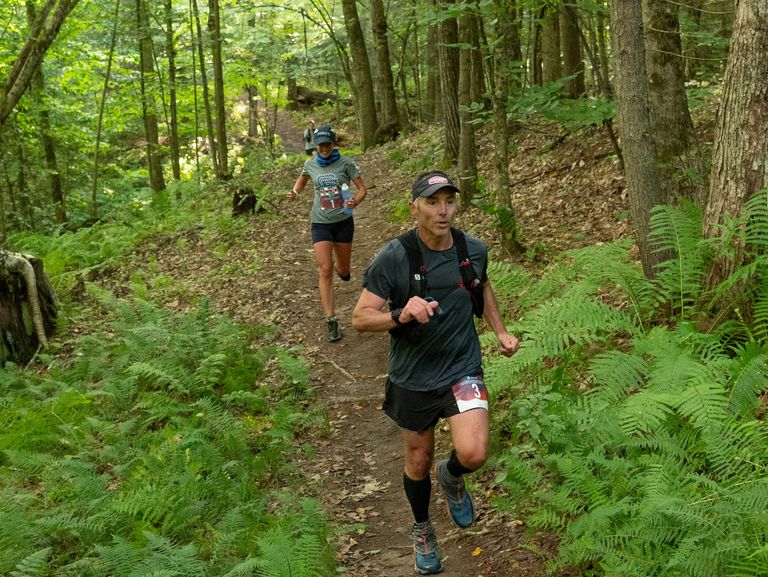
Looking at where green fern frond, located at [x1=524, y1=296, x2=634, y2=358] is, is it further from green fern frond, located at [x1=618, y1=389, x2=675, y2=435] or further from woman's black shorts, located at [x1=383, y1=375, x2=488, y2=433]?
woman's black shorts, located at [x1=383, y1=375, x2=488, y2=433]

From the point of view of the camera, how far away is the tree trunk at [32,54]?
998 cm

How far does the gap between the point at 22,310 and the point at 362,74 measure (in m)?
15.2

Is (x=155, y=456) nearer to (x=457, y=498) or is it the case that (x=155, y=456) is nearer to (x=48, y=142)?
(x=457, y=498)

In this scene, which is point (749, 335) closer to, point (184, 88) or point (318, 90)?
point (184, 88)

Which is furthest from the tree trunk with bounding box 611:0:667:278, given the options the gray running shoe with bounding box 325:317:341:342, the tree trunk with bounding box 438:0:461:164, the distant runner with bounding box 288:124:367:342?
the tree trunk with bounding box 438:0:461:164

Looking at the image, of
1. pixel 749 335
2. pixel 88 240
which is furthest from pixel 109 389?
pixel 88 240

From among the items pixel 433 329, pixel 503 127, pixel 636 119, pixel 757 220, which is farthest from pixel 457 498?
pixel 503 127

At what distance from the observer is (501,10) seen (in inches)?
310

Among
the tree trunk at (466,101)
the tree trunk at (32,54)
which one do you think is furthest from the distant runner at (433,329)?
the tree trunk at (32,54)

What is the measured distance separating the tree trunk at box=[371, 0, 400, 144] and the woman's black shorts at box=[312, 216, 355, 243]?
14.1 meters

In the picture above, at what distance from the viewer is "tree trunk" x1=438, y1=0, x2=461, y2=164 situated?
39.6 ft

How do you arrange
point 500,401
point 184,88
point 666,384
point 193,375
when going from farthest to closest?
1. point 184,88
2. point 193,375
3. point 500,401
4. point 666,384

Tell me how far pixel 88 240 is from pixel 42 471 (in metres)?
11.0

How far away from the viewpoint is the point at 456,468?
4.51 meters
